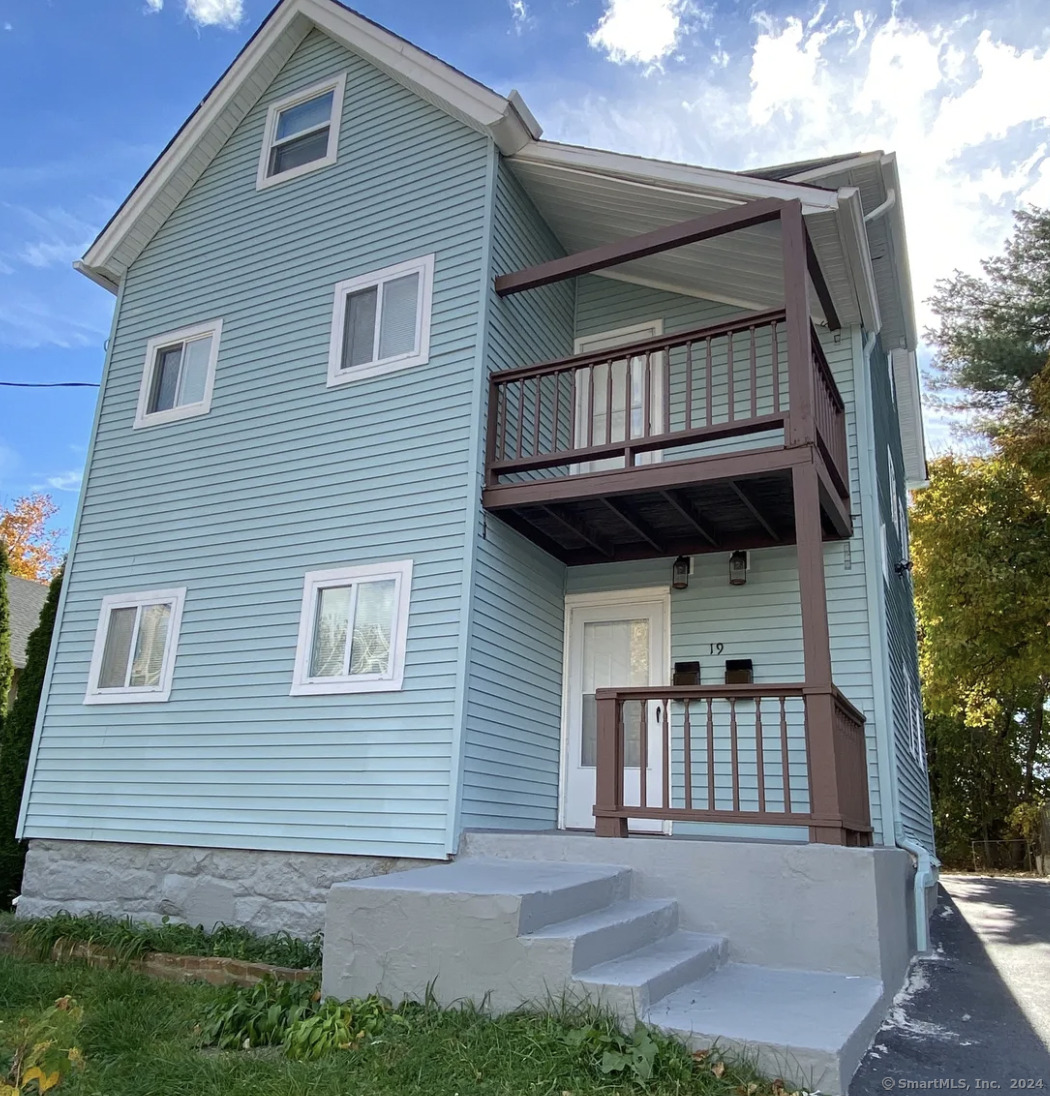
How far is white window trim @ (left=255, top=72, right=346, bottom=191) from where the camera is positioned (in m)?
9.23

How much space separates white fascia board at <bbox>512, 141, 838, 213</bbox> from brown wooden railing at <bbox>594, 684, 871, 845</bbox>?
384cm

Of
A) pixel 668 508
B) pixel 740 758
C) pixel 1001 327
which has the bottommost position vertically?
pixel 740 758

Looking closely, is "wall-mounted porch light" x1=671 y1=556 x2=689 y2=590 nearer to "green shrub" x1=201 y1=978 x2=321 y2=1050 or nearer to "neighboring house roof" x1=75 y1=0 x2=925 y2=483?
"neighboring house roof" x1=75 y1=0 x2=925 y2=483

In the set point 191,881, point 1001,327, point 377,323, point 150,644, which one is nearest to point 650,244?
point 377,323

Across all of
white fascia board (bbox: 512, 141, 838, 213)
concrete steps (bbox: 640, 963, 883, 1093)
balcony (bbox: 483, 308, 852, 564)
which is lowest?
concrete steps (bbox: 640, 963, 883, 1093)

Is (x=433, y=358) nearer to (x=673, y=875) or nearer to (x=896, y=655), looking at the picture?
(x=673, y=875)

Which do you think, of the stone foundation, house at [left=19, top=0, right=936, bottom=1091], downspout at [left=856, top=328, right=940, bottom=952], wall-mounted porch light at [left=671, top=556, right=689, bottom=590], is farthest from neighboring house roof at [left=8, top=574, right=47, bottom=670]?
downspout at [left=856, top=328, right=940, bottom=952]

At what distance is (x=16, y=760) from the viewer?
10.2 metres

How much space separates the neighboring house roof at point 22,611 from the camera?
19.8 metres

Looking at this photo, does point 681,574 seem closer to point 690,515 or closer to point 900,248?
point 690,515

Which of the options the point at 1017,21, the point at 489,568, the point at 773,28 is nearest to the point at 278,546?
the point at 489,568

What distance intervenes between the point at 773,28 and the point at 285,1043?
1145cm

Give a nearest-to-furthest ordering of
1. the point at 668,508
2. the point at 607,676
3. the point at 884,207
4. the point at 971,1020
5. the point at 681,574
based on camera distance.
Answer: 1. the point at 971,1020
2. the point at 668,508
3. the point at 884,207
4. the point at 681,574
5. the point at 607,676

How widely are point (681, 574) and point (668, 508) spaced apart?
97 cm
